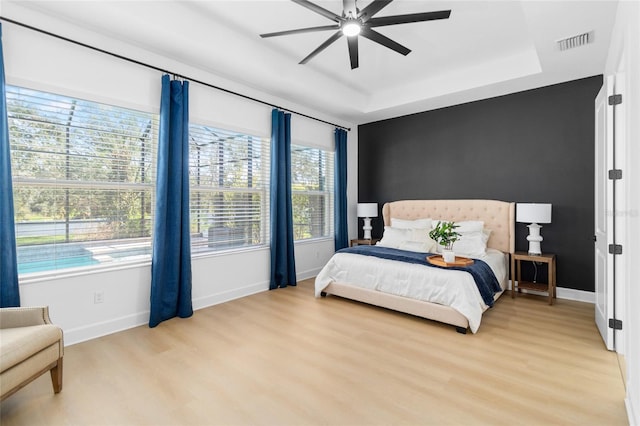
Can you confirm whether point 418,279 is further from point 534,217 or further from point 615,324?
point 534,217

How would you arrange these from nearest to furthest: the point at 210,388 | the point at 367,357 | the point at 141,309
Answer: the point at 210,388, the point at 367,357, the point at 141,309

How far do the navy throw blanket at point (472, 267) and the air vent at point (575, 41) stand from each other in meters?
2.32

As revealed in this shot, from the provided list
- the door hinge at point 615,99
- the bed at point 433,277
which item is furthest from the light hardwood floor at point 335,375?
the door hinge at point 615,99

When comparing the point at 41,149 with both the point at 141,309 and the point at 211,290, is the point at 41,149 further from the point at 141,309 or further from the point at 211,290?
the point at 211,290

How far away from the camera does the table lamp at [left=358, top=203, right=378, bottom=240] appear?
17.9 feet

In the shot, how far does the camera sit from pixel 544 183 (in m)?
4.11

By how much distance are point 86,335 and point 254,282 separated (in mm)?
1896

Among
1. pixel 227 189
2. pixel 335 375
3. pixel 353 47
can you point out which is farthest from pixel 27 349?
pixel 353 47

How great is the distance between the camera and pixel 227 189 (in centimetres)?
398

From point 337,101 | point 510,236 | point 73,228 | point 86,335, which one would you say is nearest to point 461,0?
point 337,101

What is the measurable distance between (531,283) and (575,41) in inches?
108

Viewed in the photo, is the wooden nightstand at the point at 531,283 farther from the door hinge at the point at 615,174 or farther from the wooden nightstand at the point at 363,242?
the wooden nightstand at the point at 363,242

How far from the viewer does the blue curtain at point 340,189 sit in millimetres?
5469

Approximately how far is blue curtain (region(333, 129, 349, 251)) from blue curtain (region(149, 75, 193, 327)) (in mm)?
2735
